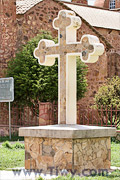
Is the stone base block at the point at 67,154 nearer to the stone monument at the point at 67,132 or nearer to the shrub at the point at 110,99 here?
the stone monument at the point at 67,132

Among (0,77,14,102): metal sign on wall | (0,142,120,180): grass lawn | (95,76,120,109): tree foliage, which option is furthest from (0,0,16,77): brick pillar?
(0,142,120,180): grass lawn

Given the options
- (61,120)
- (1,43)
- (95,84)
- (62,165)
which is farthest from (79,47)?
(95,84)

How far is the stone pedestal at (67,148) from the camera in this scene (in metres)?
8.08

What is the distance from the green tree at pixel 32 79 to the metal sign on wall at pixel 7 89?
4.37 feet

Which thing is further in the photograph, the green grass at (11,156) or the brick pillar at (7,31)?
the brick pillar at (7,31)

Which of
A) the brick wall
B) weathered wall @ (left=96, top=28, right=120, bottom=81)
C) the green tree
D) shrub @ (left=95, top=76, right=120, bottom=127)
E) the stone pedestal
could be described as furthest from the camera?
weathered wall @ (left=96, top=28, right=120, bottom=81)

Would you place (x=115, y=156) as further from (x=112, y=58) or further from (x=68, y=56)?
(x=112, y=58)

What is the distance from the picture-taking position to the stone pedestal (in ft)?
26.5

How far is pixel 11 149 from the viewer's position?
39.7 ft

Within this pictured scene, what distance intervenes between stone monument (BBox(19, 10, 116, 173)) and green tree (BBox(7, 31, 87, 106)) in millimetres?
8196

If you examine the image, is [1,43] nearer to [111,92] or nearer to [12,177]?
[111,92]

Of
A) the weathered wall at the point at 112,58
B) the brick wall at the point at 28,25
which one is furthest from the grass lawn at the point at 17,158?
the weathered wall at the point at 112,58

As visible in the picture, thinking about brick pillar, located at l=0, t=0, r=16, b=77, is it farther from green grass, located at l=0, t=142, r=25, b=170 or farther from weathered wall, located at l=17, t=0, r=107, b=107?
green grass, located at l=0, t=142, r=25, b=170

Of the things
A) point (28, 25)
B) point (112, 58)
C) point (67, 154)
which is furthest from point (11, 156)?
point (112, 58)
